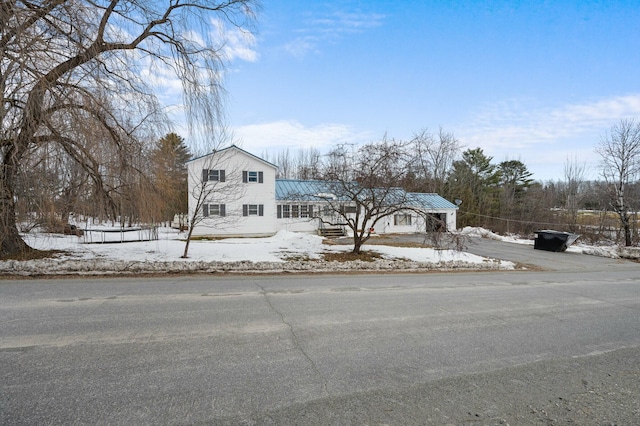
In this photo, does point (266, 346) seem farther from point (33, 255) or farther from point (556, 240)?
point (556, 240)

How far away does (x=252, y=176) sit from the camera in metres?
23.9

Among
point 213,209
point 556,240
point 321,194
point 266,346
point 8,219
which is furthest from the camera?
point 213,209

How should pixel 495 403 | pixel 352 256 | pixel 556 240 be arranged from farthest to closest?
pixel 556 240, pixel 352 256, pixel 495 403

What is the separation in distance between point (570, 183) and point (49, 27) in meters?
44.1

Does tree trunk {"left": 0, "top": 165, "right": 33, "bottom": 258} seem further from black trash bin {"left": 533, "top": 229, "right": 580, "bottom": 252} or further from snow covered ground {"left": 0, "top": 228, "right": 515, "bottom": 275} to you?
black trash bin {"left": 533, "top": 229, "right": 580, "bottom": 252}

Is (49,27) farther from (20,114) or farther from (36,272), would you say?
(36,272)

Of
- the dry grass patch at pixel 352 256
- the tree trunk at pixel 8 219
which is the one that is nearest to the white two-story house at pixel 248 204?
the dry grass patch at pixel 352 256

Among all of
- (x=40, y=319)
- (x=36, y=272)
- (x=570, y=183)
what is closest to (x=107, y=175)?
(x=36, y=272)

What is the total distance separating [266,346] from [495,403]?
225 centimetres

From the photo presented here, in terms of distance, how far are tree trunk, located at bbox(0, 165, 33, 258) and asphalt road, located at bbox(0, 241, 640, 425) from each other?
2.40 metres

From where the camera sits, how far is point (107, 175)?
30.2 ft

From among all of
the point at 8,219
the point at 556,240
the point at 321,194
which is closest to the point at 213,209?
the point at 321,194

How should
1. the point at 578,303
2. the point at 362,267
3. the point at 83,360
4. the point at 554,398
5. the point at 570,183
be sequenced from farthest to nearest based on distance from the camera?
the point at 570,183
the point at 362,267
the point at 578,303
the point at 83,360
the point at 554,398

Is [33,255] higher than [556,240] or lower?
higher
